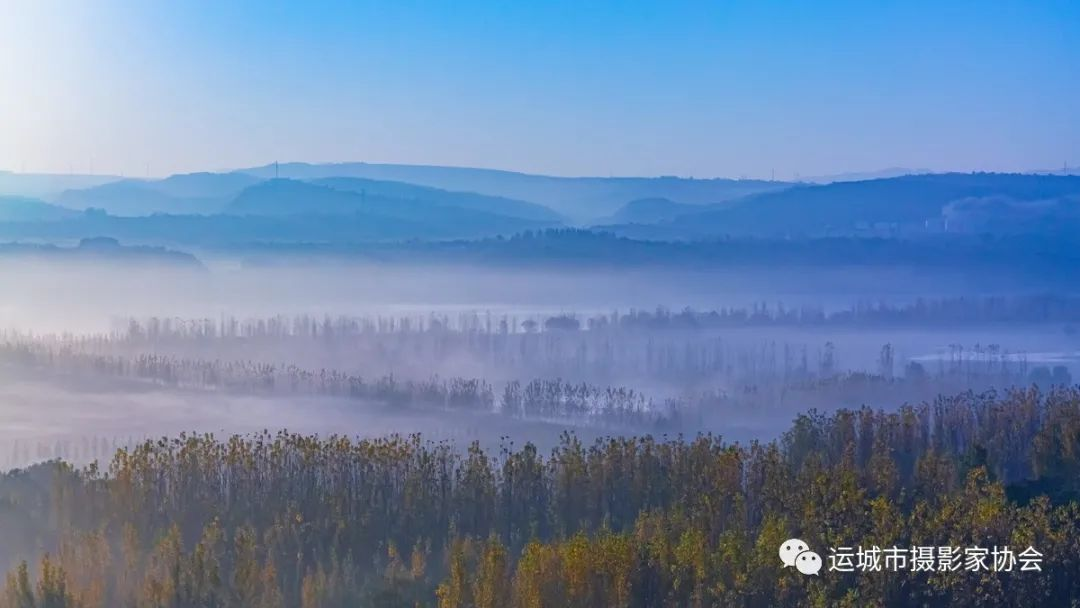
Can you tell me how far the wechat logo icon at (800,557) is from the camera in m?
23.3

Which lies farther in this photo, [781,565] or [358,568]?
[358,568]

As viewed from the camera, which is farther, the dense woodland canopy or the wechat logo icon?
the dense woodland canopy

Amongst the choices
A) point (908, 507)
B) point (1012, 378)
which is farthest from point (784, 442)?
point (1012, 378)

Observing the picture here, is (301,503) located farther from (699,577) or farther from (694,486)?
(699,577)

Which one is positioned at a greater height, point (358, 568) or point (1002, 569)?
point (1002, 569)

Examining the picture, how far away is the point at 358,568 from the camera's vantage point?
104ft

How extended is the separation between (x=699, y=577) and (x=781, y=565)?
5.59 feet

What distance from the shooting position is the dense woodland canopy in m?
24.0

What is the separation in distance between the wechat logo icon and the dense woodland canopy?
31 cm

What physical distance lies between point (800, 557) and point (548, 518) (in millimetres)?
13705

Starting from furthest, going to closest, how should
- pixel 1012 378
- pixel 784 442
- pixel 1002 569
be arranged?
pixel 1012 378, pixel 784 442, pixel 1002 569

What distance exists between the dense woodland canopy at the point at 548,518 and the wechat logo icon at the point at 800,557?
312 mm

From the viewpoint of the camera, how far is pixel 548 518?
36312 mm

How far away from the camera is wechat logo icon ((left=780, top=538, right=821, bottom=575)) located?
2330 cm
